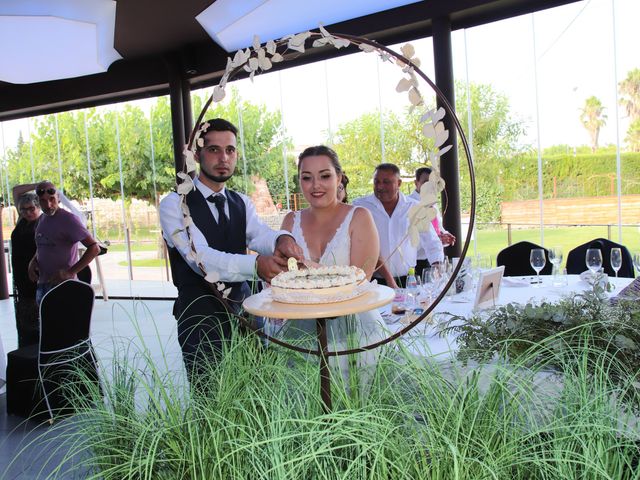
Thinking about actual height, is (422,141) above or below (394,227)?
above

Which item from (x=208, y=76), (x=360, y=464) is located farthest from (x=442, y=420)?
(x=208, y=76)

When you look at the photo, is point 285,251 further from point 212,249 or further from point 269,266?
point 212,249

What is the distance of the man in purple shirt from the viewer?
14.6 ft

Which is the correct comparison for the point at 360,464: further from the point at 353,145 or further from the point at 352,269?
the point at 353,145

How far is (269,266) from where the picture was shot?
1583mm

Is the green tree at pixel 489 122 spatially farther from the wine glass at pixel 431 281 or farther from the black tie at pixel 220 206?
the black tie at pixel 220 206

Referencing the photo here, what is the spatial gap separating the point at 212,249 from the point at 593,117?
179 inches

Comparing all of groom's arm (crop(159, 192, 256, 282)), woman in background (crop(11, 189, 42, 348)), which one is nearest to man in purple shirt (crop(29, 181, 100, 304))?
woman in background (crop(11, 189, 42, 348))

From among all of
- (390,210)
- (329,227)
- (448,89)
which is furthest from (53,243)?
(448,89)

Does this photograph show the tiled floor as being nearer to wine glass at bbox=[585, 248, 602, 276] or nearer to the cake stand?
the cake stand

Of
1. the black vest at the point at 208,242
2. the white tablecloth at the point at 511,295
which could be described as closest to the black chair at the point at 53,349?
the black vest at the point at 208,242

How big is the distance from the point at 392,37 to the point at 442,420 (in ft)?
17.9

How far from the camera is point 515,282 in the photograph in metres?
3.42

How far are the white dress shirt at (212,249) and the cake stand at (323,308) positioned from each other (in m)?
0.29
